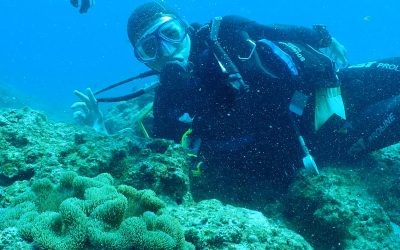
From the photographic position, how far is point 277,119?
13.0 ft

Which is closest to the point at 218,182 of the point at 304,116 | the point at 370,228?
the point at 304,116

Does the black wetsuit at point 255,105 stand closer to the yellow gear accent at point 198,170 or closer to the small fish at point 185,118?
the small fish at point 185,118

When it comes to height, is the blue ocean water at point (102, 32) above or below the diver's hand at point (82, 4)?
below

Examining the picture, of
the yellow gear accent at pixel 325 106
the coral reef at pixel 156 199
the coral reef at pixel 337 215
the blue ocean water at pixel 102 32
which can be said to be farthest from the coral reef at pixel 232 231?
the blue ocean water at pixel 102 32

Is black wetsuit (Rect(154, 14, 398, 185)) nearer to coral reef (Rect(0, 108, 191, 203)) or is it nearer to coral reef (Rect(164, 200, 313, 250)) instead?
coral reef (Rect(0, 108, 191, 203))

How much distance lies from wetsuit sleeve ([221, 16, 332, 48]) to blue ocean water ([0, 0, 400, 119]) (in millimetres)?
42291

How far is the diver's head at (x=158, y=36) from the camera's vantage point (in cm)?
466

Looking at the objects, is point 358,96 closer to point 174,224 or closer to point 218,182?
point 218,182

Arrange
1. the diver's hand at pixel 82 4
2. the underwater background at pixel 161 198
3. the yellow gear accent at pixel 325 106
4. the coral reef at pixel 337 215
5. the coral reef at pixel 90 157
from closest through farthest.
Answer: the underwater background at pixel 161 198 → the coral reef at pixel 90 157 → the coral reef at pixel 337 215 → the yellow gear accent at pixel 325 106 → the diver's hand at pixel 82 4

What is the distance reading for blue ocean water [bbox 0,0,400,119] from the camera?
69875mm

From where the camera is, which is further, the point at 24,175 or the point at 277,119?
the point at 277,119

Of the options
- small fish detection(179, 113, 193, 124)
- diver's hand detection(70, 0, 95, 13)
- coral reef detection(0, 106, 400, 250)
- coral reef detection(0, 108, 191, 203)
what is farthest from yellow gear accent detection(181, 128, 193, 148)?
diver's hand detection(70, 0, 95, 13)

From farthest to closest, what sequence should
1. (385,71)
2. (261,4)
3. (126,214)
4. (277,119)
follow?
(261,4)
(385,71)
(277,119)
(126,214)

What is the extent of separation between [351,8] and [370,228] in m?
100
